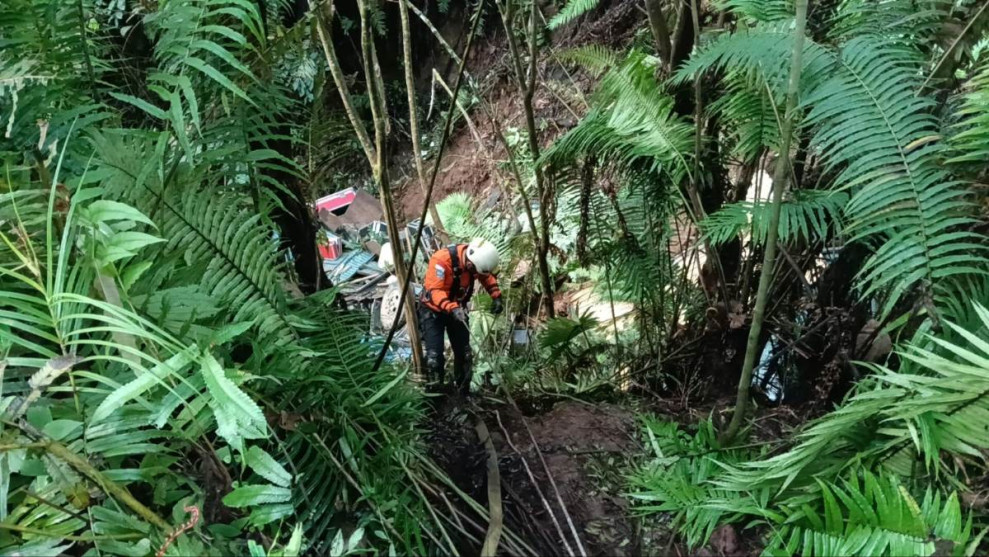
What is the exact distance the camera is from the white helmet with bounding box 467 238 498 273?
12.2ft

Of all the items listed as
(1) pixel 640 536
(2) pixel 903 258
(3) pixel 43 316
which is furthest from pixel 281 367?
(2) pixel 903 258

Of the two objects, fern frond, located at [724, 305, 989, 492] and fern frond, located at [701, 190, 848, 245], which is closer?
fern frond, located at [724, 305, 989, 492]

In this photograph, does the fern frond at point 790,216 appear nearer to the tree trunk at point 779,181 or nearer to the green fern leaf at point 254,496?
the tree trunk at point 779,181

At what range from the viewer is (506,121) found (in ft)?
27.3

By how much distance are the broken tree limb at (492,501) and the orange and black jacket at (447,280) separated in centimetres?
141

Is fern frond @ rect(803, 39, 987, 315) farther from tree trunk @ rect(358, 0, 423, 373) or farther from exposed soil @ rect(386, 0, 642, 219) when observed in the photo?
exposed soil @ rect(386, 0, 642, 219)

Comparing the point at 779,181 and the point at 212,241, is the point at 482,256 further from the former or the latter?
the point at 779,181

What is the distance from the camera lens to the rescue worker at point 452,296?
363 centimetres

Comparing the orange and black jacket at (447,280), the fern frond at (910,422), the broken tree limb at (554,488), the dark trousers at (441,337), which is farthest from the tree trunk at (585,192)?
the fern frond at (910,422)

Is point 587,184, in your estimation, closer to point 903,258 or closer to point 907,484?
point 903,258

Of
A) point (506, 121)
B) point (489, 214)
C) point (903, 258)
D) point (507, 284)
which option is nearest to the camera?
point (903, 258)

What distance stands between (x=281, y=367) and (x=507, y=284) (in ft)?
11.0

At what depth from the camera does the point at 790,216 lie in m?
2.08

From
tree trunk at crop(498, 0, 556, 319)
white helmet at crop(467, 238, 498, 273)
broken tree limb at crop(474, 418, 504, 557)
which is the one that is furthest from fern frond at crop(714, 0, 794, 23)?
broken tree limb at crop(474, 418, 504, 557)
